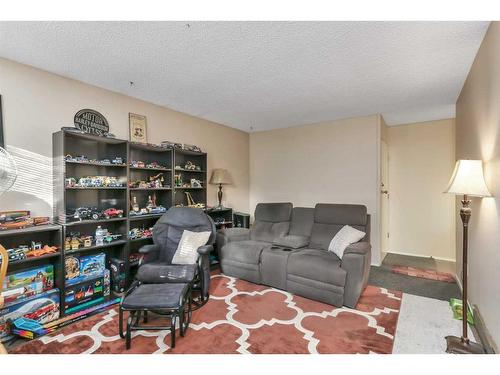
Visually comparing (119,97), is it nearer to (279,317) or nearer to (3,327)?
(3,327)

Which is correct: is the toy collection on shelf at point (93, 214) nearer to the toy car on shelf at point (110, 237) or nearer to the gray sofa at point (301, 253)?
the toy car on shelf at point (110, 237)

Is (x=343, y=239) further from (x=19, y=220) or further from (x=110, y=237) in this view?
(x=19, y=220)

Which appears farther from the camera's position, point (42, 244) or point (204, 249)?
point (204, 249)

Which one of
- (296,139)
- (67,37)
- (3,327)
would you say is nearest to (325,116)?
(296,139)

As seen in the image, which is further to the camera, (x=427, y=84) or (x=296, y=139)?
(x=296, y=139)

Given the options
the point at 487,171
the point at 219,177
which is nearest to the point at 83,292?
the point at 219,177

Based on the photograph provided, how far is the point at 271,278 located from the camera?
9.84 feet

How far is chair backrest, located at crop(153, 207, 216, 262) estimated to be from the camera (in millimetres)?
2920

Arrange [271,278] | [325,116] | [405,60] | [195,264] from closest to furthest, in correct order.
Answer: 1. [405,60]
2. [195,264]
3. [271,278]
4. [325,116]

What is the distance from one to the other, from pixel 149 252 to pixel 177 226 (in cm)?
43

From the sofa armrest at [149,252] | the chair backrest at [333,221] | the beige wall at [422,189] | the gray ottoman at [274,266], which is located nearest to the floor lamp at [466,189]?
the chair backrest at [333,221]

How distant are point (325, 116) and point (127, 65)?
2.91 meters

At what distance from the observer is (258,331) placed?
2.09 meters
